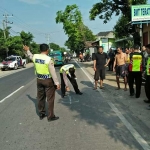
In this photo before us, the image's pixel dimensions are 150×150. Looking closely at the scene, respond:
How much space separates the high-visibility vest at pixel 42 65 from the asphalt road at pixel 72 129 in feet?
3.62

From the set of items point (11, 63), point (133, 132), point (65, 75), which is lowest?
point (133, 132)

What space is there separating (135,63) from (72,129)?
428cm

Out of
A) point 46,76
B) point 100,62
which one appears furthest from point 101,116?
point 100,62

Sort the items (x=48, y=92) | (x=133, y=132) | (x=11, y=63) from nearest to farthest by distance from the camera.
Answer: (x=133, y=132), (x=48, y=92), (x=11, y=63)

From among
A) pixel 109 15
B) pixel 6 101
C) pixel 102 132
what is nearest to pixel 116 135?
pixel 102 132

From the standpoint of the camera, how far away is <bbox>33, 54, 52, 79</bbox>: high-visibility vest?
6311 mm

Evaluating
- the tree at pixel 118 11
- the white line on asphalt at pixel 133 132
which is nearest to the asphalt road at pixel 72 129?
the white line on asphalt at pixel 133 132

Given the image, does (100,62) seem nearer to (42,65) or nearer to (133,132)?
(42,65)

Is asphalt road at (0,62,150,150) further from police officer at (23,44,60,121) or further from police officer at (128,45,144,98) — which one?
police officer at (128,45,144,98)

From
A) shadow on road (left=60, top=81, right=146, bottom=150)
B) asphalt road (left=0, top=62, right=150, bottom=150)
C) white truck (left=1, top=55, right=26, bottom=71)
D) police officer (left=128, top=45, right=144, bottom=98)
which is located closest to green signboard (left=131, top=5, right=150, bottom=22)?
police officer (left=128, top=45, right=144, bottom=98)

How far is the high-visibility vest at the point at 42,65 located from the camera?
631 centimetres

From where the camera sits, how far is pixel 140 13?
46.8 ft

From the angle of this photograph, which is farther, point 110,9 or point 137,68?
point 110,9

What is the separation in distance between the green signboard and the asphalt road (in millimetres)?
7358
